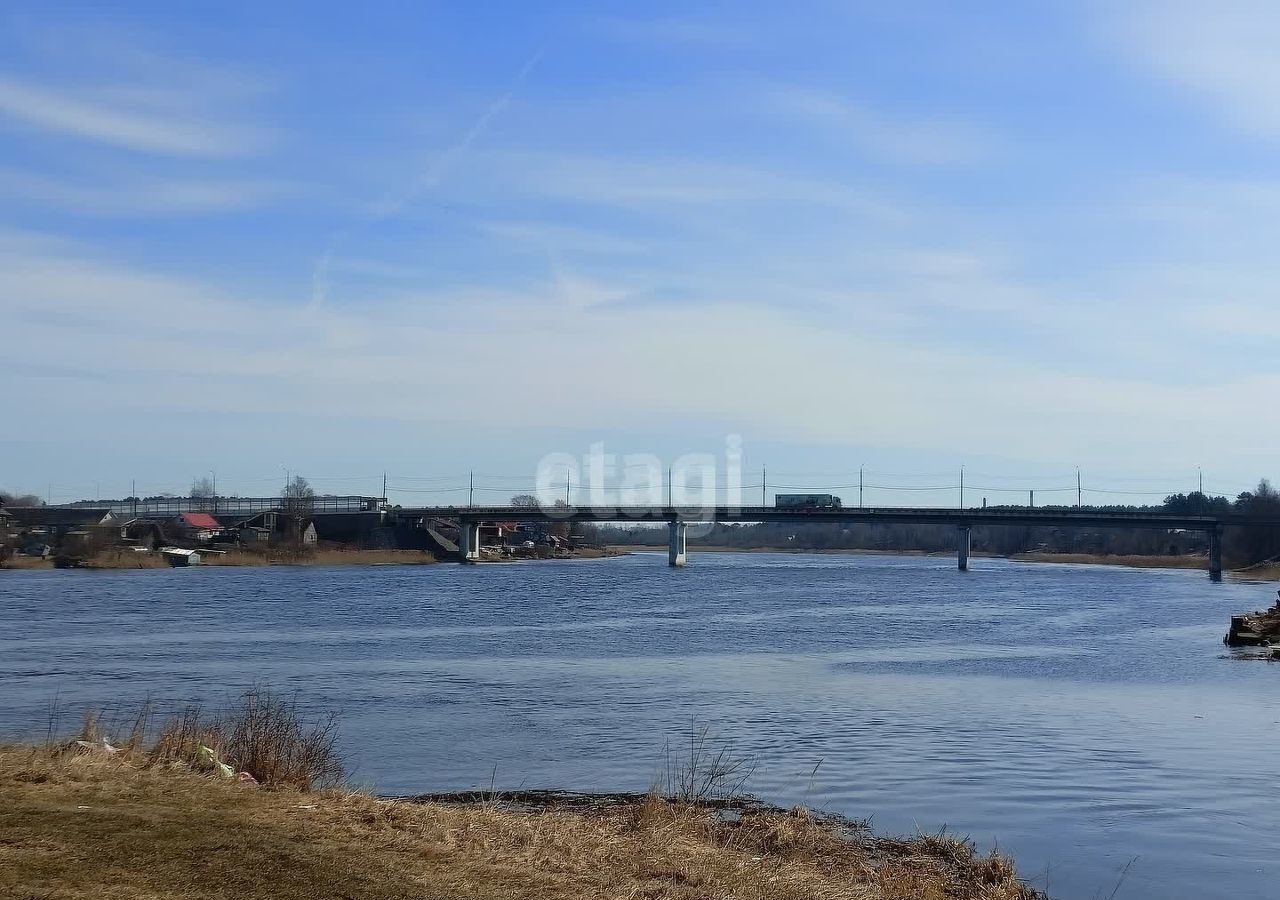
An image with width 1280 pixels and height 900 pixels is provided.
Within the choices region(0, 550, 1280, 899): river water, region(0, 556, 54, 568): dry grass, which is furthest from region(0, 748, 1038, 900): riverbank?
region(0, 556, 54, 568): dry grass

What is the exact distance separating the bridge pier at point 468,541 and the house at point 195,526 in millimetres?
34818

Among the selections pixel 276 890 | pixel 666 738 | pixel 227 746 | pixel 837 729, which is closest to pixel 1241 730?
pixel 837 729

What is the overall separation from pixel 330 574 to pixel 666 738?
362 feet

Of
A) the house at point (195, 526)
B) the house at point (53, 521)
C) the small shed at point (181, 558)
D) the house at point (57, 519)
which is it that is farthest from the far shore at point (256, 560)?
the house at point (57, 519)

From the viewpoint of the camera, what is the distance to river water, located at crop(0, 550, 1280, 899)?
21.9m

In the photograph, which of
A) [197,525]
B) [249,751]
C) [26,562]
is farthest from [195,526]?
[249,751]

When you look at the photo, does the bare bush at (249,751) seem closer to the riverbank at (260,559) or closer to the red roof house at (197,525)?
the riverbank at (260,559)

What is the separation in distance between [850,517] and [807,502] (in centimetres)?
1749

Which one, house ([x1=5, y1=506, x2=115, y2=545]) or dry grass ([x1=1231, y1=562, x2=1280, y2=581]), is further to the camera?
house ([x1=5, y1=506, x2=115, y2=545])

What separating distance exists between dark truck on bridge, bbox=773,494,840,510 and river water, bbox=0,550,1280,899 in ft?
285

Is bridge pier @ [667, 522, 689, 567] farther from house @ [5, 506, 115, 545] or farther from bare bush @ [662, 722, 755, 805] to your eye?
bare bush @ [662, 722, 755, 805]

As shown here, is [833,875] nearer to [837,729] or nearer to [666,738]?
[666,738]

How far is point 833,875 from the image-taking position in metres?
15.9

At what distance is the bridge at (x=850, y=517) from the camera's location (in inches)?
6043
